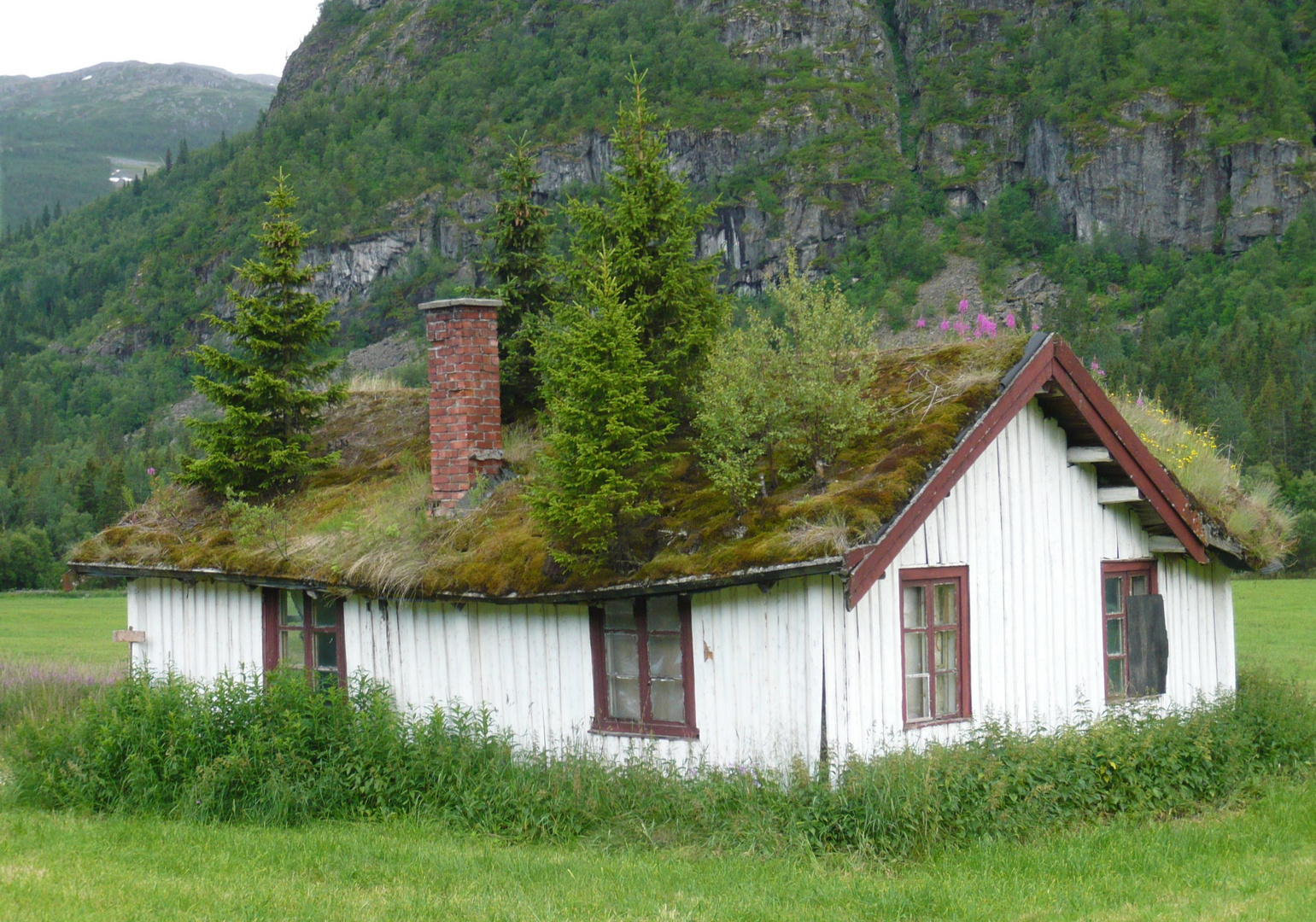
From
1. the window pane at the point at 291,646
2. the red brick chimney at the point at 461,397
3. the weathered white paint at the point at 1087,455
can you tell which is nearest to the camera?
the weathered white paint at the point at 1087,455

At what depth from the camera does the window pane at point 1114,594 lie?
13672mm

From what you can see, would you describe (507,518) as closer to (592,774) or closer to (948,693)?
(592,774)

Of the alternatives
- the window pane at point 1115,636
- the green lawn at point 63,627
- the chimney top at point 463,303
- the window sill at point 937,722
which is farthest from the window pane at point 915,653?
the green lawn at point 63,627

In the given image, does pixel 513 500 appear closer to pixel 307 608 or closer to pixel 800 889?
pixel 307 608

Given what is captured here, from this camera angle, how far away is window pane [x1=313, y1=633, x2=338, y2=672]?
1479 cm

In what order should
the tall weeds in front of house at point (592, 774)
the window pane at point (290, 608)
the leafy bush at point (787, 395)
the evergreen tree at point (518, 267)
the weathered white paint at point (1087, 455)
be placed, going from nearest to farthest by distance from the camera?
the tall weeds in front of house at point (592, 774)
the leafy bush at point (787, 395)
the weathered white paint at point (1087, 455)
the window pane at point (290, 608)
the evergreen tree at point (518, 267)

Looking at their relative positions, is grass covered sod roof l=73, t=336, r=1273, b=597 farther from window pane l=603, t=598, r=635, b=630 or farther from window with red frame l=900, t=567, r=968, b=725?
window with red frame l=900, t=567, r=968, b=725

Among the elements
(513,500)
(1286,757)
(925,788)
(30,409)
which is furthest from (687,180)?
(30,409)

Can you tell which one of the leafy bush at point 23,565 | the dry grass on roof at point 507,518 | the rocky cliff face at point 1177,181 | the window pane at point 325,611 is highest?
the rocky cliff face at point 1177,181

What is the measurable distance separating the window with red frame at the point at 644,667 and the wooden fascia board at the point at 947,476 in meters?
1.92

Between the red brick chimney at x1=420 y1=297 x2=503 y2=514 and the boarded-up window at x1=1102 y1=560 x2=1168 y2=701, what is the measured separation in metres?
6.66

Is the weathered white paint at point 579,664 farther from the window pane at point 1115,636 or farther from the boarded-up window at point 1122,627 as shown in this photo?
the window pane at point 1115,636

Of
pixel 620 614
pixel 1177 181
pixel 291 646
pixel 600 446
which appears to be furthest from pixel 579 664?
pixel 1177 181

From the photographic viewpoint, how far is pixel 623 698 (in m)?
12.3
